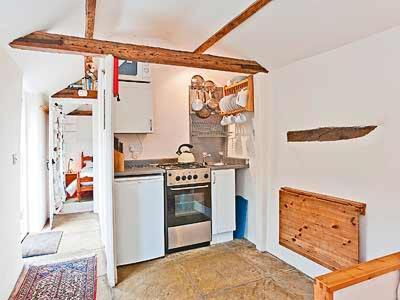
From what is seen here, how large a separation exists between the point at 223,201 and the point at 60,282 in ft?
6.52

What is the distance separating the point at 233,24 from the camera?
2.58 meters

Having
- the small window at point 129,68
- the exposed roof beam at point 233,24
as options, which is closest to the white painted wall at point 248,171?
the exposed roof beam at point 233,24

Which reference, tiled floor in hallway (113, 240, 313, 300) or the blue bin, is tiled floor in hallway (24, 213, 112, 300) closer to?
tiled floor in hallway (113, 240, 313, 300)

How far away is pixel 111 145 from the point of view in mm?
2648

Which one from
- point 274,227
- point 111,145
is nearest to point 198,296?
point 274,227

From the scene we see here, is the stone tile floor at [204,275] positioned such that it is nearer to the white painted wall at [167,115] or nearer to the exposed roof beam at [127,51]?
the white painted wall at [167,115]

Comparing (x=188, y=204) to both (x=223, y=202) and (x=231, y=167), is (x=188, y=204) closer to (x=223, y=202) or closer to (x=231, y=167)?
(x=223, y=202)

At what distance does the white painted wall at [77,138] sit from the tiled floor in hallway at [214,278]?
3.28 metres

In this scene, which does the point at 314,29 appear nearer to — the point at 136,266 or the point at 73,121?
the point at 136,266

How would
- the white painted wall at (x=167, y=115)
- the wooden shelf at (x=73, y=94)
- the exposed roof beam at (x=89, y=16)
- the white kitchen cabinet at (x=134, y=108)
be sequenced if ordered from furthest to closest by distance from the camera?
the wooden shelf at (x=73, y=94), the white painted wall at (x=167, y=115), the white kitchen cabinet at (x=134, y=108), the exposed roof beam at (x=89, y=16)

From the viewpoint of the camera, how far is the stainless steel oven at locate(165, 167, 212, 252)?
3.24 metres

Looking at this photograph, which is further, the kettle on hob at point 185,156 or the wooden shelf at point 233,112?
the kettle on hob at point 185,156

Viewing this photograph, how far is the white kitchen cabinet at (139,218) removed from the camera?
2920 millimetres

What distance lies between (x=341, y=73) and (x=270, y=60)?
2.81ft
